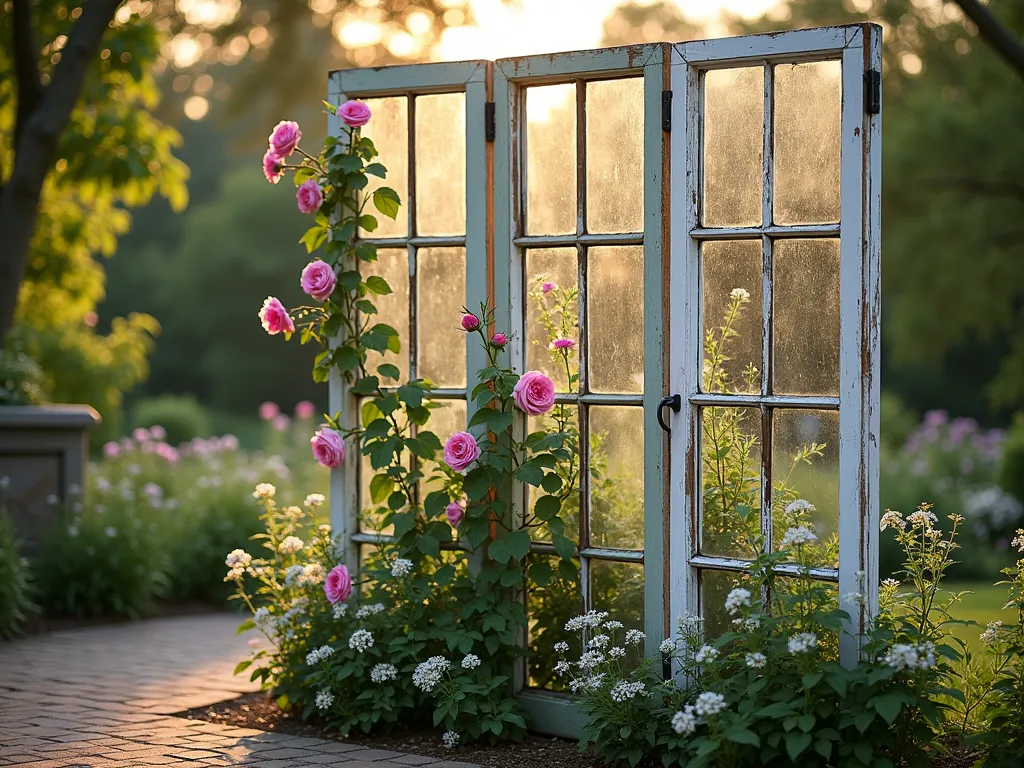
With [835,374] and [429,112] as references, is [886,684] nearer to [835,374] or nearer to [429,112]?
[835,374]

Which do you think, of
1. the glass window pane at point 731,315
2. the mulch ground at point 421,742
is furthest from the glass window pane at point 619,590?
the glass window pane at point 731,315

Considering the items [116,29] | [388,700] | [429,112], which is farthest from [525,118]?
[116,29]

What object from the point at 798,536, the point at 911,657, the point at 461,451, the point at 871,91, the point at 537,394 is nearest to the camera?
the point at 911,657

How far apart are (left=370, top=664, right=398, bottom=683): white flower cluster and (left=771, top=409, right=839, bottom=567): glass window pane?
1403 millimetres

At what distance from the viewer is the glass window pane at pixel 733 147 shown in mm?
4133

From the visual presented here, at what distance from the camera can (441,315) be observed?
4.92 m

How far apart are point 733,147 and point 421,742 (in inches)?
89.6

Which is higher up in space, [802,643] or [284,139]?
[284,139]

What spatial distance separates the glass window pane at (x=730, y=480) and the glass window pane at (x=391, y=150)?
149 cm

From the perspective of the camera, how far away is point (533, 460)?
4438mm

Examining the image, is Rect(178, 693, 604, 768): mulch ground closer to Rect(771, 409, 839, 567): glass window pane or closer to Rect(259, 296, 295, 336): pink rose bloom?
Rect(771, 409, 839, 567): glass window pane

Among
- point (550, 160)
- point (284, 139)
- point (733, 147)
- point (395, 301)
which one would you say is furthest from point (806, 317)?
point (284, 139)

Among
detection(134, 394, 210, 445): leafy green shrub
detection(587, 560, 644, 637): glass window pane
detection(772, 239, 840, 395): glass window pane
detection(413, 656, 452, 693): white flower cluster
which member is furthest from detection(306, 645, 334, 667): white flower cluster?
detection(134, 394, 210, 445): leafy green shrub

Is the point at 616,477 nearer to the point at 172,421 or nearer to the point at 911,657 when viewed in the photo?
the point at 911,657
